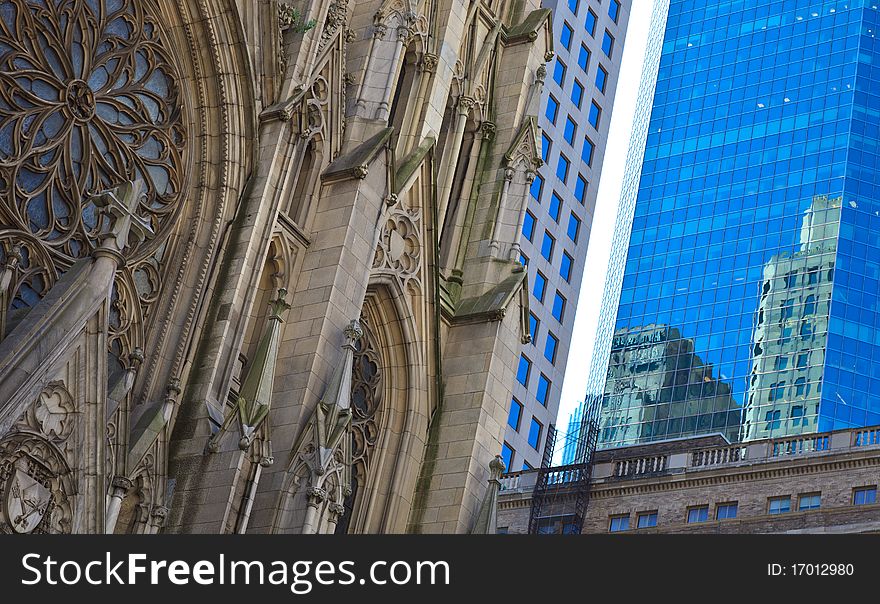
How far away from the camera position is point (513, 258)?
35.2m

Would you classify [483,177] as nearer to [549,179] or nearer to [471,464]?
[471,464]

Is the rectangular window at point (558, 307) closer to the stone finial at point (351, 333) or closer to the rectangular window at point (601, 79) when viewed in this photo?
Result: the rectangular window at point (601, 79)

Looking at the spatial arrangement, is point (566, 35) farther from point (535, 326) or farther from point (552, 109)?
point (535, 326)

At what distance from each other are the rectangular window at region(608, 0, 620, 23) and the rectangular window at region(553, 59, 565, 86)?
6959 millimetres

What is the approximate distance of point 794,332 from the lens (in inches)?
3947

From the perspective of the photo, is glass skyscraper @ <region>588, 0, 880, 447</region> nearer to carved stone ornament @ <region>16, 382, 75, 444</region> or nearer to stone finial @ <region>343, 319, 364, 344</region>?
stone finial @ <region>343, 319, 364, 344</region>

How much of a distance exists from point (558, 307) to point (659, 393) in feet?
83.2

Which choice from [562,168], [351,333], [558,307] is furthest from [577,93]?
[351,333]

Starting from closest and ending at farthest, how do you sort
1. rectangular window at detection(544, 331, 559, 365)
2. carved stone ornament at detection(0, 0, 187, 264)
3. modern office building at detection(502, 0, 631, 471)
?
carved stone ornament at detection(0, 0, 187, 264), modern office building at detection(502, 0, 631, 471), rectangular window at detection(544, 331, 559, 365)

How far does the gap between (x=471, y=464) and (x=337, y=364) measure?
15.3 ft

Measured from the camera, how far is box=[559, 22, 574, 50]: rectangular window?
8275 cm

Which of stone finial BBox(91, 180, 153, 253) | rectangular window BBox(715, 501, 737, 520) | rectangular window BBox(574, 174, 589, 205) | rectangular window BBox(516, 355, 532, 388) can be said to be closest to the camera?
stone finial BBox(91, 180, 153, 253)

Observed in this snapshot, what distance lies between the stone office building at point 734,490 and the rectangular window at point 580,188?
59.2 feet

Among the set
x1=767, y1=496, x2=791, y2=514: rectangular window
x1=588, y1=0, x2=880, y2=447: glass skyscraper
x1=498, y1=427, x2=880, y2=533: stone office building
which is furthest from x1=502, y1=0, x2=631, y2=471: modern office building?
x1=588, y1=0, x2=880, y2=447: glass skyscraper
